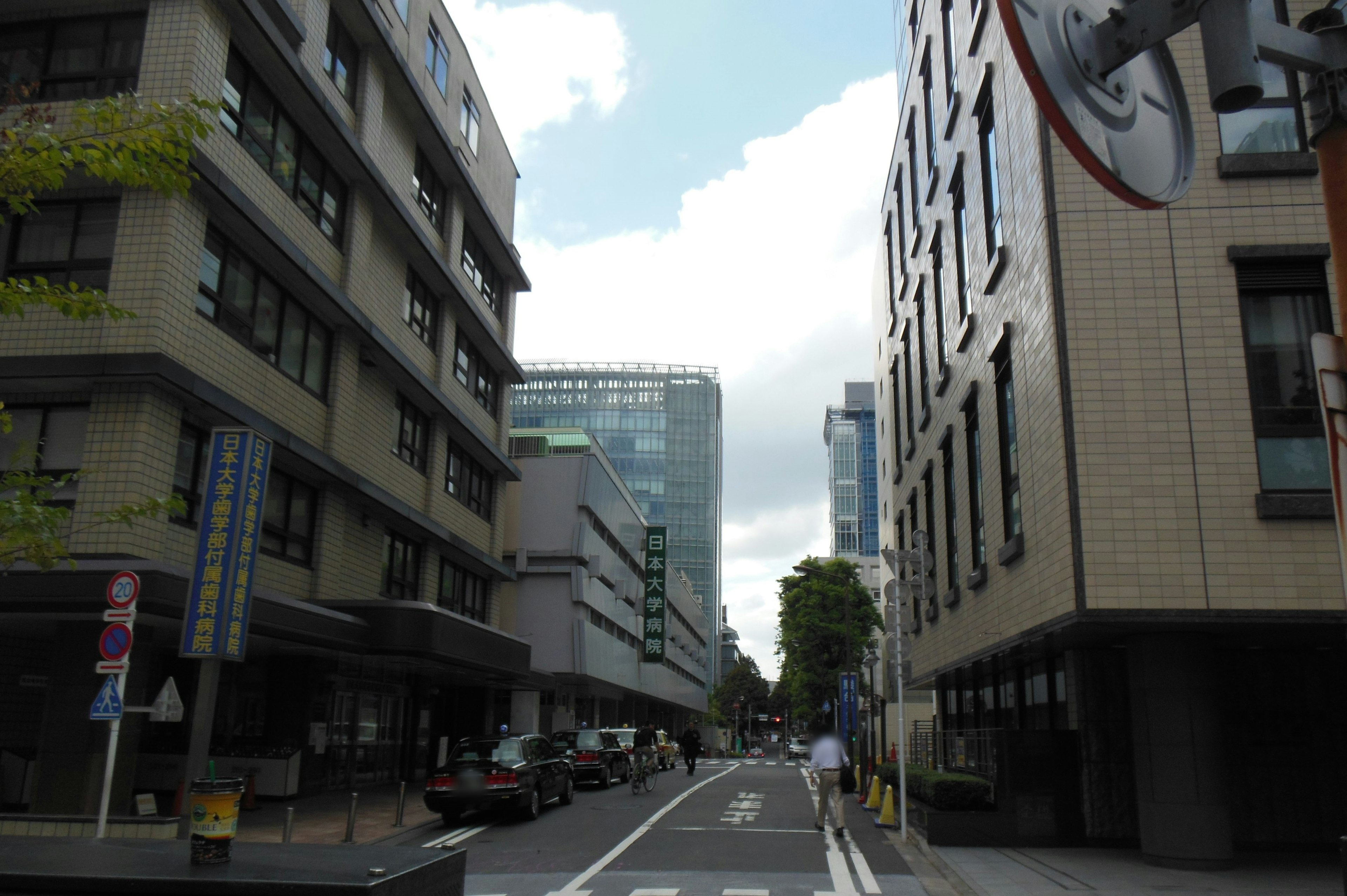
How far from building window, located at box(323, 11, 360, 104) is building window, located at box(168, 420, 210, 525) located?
9.11 m

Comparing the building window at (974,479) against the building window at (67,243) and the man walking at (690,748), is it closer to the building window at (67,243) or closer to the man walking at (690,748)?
the building window at (67,243)

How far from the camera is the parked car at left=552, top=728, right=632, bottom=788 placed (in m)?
26.8

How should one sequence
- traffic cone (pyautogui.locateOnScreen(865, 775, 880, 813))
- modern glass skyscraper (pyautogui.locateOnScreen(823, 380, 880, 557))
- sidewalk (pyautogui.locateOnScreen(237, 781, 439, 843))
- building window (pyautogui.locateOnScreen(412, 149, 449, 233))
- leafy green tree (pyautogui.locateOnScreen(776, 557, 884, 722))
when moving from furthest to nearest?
modern glass skyscraper (pyautogui.locateOnScreen(823, 380, 880, 557)) → leafy green tree (pyautogui.locateOnScreen(776, 557, 884, 722)) → building window (pyautogui.locateOnScreen(412, 149, 449, 233)) → traffic cone (pyautogui.locateOnScreen(865, 775, 880, 813)) → sidewalk (pyautogui.locateOnScreen(237, 781, 439, 843))

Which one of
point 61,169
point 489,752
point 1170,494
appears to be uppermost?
point 61,169

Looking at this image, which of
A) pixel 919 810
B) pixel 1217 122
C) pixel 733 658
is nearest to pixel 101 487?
pixel 919 810

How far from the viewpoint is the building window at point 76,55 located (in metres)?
17.4

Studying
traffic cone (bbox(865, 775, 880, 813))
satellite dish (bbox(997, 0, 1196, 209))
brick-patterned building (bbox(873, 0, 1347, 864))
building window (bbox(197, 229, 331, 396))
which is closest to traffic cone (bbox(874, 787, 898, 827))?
brick-patterned building (bbox(873, 0, 1347, 864))

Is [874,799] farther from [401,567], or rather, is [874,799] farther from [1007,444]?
[401,567]

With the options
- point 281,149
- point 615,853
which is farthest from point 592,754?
point 281,149

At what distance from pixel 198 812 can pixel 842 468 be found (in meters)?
159

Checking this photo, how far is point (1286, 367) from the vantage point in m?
12.6

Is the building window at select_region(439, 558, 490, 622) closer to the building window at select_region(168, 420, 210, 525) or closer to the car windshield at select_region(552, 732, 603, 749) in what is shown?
the car windshield at select_region(552, 732, 603, 749)

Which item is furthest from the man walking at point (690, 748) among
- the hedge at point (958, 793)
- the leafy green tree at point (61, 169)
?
the leafy green tree at point (61, 169)

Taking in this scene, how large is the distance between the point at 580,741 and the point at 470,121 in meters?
19.1
